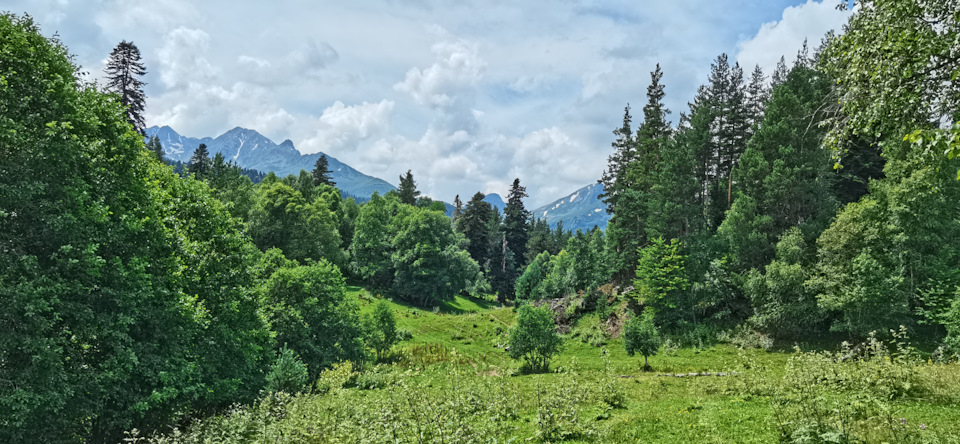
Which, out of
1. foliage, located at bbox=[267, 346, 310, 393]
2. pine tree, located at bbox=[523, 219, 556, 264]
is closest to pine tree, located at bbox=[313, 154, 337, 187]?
pine tree, located at bbox=[523, 219, 556, 264]

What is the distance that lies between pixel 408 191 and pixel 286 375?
285 feet

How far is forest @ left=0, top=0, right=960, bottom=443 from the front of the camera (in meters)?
10.7

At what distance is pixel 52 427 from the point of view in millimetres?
13375

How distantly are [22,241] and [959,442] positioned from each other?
23.7m

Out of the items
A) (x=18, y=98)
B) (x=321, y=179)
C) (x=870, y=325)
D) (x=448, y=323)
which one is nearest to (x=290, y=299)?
(x=18, y=98)

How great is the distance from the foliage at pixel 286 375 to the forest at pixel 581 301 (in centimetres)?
13

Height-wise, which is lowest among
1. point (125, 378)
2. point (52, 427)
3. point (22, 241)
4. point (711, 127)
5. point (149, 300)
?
point (52, 427)

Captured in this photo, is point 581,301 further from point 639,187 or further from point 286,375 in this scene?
point 286,375

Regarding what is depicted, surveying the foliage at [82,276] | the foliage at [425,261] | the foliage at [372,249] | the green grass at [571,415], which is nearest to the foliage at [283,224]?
the foliage at [372,249]

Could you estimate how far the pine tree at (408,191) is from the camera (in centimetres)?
10738

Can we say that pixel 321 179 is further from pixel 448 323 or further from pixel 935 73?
pixel 935 73

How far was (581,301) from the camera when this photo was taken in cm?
5459

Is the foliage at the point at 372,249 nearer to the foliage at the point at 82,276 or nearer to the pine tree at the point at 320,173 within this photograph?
the pine tree at the point at 320,173

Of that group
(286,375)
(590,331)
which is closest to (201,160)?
(286,375)
